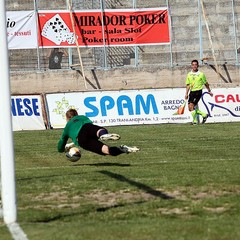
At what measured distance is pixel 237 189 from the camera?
12.7 m

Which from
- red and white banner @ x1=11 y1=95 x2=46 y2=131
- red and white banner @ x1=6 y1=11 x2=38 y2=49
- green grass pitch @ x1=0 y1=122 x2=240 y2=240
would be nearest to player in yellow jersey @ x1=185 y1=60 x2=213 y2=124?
red and white banner @ x1=11 y1=95 x2=46 y2=131

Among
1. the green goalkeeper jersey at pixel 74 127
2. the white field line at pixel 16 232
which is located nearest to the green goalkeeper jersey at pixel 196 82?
the green goalkeeper jersey at pixel 74 127

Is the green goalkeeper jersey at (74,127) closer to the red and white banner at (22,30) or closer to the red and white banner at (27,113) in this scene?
the red and white banner at (27,113)

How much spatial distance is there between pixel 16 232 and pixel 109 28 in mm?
29215

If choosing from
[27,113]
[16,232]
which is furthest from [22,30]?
[16,232]

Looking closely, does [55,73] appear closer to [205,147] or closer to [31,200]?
[205,147]

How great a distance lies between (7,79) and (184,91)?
69.0 feet

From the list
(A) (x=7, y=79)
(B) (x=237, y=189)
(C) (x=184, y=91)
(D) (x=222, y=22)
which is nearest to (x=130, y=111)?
(C) (x=184, y=91)

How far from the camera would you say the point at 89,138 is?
16.8 metres

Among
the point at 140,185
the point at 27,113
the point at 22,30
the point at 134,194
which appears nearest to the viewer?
the point at 134,194

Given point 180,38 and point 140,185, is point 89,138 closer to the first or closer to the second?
point 140,185

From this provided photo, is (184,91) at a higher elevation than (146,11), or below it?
below

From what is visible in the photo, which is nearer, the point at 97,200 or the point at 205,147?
the point at 97,200

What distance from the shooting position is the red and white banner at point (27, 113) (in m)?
29.2
